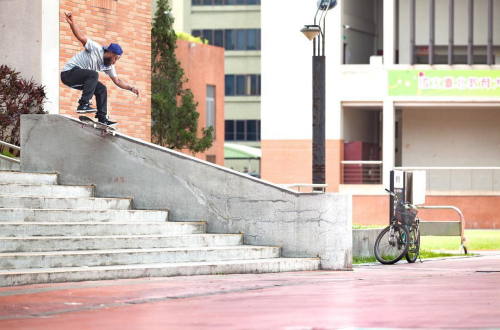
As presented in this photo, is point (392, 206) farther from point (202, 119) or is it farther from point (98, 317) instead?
point (202, 119)

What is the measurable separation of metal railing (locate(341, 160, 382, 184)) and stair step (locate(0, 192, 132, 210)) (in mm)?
30731

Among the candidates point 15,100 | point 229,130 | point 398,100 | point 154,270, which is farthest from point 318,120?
point 229,130

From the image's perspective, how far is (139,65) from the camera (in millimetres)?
27562

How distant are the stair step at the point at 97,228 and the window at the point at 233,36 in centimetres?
7153

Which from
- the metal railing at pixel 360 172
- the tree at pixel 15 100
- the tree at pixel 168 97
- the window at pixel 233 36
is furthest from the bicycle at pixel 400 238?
the window at pixel 233 36

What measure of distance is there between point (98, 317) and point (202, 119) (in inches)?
1777

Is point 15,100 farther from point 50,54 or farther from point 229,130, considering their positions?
point 229,130

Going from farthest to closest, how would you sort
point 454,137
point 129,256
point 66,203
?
point 454,137, point 66,203, point 129,256

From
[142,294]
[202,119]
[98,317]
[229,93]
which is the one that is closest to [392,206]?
[142,294]

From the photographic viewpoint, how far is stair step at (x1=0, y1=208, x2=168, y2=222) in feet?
51.7

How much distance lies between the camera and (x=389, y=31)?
47938 mm

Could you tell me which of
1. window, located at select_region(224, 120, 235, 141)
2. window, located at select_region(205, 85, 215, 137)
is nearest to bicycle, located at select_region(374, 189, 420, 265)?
window, located at select_region(205, 85, 215, 137)

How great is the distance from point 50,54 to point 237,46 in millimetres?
65840

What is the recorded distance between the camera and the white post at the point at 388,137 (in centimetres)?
4750
